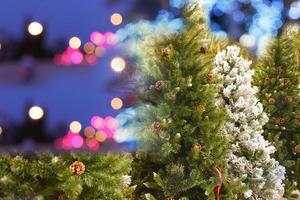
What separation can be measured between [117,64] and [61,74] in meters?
0.20

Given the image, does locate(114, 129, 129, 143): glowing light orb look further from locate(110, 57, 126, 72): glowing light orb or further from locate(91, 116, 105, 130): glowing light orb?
locate(110, 57, 126, 72): glowing light orb

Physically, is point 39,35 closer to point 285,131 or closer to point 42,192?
point 42,192

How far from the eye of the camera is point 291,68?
4750 mm

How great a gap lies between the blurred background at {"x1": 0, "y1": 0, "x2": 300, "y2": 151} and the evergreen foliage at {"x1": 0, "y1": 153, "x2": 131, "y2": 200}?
1.63 feet

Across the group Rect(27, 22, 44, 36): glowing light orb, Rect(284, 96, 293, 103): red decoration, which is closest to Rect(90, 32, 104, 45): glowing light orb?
Rect(27, 22, 44, 36): glowing light orb

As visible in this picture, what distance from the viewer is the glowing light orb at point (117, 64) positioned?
5.20 ft

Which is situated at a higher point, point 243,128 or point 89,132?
point 243,128

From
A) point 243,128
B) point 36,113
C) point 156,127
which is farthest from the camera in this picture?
point 243,128

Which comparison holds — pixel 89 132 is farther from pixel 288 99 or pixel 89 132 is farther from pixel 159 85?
pixel 288 99

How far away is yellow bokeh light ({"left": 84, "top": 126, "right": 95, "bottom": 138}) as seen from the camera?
5.01ft

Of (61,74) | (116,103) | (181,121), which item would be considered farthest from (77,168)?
(181,121)

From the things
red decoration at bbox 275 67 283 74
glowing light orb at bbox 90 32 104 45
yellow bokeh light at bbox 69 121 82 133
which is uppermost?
red decoration at bbox 275 67 283 74

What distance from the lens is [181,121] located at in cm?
295

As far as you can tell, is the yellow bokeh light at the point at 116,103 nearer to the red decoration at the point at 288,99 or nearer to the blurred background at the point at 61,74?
the blurred background at the point at 61,74
